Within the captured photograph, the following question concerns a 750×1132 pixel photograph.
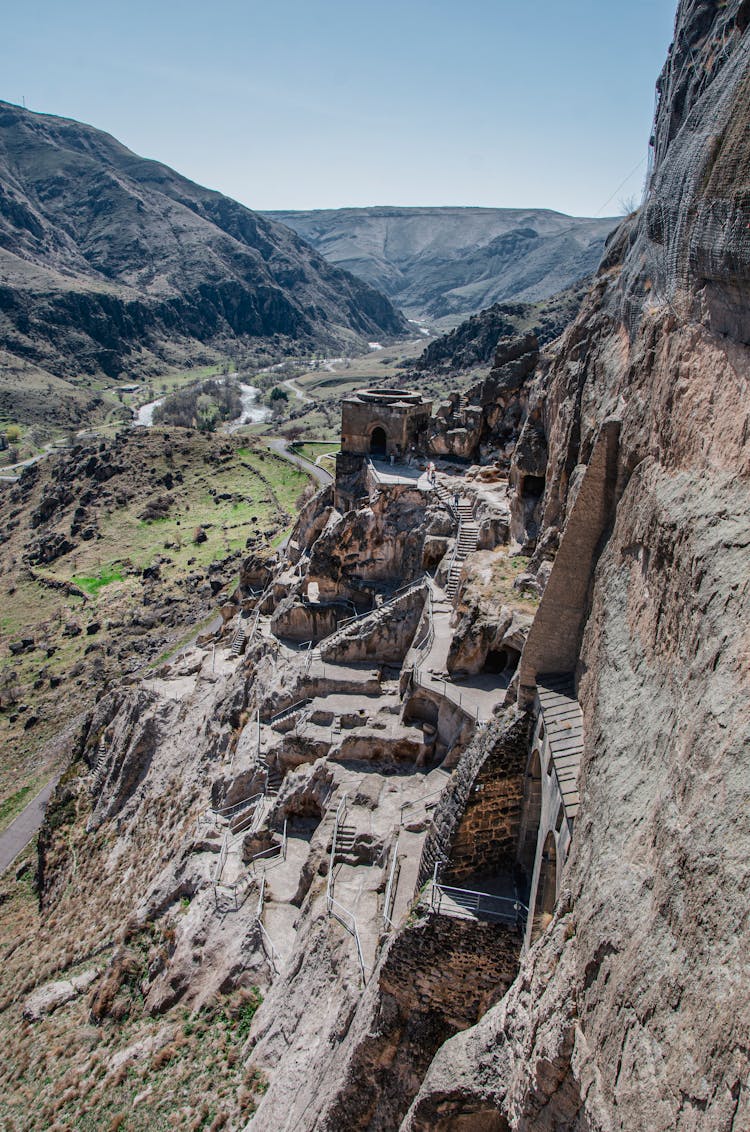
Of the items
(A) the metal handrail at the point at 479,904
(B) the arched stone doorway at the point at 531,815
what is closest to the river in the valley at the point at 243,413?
(B) the arched stone doorway at the point at 531,815

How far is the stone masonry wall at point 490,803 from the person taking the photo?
13914 millimetres

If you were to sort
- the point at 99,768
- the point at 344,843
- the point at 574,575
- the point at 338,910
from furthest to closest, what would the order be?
the point at 99,768, the point at 344,843, the point at 338,910, the point at 574,575

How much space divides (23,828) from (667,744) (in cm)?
3812

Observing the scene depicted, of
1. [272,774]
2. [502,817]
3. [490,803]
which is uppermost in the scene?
[490,803]

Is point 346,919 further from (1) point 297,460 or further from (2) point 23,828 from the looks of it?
(1) point 297,460

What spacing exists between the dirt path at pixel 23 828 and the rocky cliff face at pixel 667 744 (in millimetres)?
30953

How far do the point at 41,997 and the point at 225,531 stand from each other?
170ft

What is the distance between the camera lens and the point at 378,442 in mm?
41031

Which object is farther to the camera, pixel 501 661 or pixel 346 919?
pixel 501 661

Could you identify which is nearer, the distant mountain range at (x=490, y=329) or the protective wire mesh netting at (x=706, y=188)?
the protective wire mesh netting at (x=706, y=188)

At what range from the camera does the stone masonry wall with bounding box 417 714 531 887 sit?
13.9 m

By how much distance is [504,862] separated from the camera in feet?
47.1

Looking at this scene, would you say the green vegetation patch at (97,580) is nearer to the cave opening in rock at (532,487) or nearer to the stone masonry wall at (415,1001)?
the cave opening in rock at (532,487)

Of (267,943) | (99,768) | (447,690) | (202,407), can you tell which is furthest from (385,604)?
(202,407)
